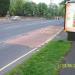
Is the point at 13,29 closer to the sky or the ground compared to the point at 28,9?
closer to the sky

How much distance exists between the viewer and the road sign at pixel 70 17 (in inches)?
796

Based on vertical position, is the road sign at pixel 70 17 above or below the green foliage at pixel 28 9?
above

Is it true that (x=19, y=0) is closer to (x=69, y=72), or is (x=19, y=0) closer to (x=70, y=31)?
(x=70, y=31)

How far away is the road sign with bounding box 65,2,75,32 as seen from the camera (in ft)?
66.3

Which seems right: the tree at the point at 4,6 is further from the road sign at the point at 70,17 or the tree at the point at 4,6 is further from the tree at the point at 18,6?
the road sign at the point at 70,17

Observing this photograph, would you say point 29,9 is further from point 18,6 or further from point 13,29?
point 13,29

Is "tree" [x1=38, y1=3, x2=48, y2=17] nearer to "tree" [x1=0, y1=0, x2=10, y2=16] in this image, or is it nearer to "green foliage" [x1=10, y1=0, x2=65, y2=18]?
"green foliage" [x1=10, y1=0, x2=65, y2=18]

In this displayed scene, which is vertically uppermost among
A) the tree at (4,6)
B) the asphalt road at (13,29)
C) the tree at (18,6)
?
the asphalt road at (13,29)

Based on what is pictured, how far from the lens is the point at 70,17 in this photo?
2055 centimetres

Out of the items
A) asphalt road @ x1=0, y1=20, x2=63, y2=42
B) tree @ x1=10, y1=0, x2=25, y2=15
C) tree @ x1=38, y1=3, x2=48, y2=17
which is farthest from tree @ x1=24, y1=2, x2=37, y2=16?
asphalt road @ x1=0, y1=20, x2=63, y2=42

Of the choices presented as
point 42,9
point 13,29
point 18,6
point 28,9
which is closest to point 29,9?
point 28,9

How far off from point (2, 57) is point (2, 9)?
8863 centimetres

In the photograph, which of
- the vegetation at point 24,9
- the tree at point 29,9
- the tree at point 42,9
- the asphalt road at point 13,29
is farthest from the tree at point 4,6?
the tree at point 42,9

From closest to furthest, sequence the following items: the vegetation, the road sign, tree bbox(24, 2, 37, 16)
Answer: the road sign, the vegetation, tree bbox(24, 2, 37, 16)
